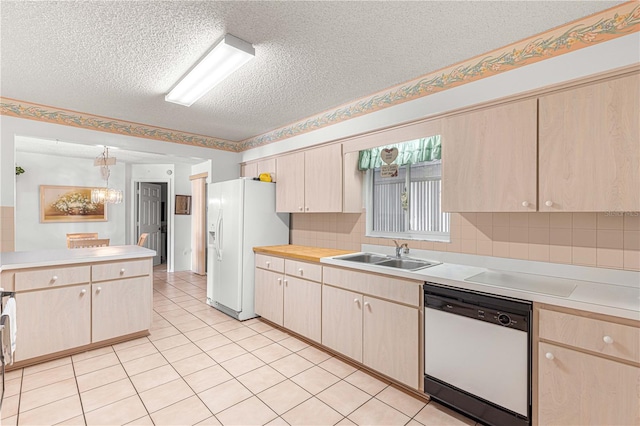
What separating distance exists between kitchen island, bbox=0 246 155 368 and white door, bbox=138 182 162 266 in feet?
13.3

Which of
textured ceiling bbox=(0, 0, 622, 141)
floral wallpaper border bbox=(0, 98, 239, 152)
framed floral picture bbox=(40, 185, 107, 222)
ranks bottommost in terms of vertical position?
framed floral picture bbox=(40, 185, 107, 222)

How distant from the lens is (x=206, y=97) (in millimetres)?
3047

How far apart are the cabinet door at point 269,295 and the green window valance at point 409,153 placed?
62.7 inches

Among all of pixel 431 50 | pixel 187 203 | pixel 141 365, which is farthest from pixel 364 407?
pixel 187 203

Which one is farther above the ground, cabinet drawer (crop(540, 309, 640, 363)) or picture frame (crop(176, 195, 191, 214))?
picture frame (crop(176, 195, 191, 214))

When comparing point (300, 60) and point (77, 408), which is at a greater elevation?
point (300, 60)

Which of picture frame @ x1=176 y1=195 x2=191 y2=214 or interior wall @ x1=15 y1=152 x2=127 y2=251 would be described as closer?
interior wall @ x1=15 y1=152 x2=127 y2=251

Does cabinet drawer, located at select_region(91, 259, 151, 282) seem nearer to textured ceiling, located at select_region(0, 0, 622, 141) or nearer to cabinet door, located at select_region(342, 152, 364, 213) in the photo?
textured ceiling, located at select_region(0, 0, 622, 141)

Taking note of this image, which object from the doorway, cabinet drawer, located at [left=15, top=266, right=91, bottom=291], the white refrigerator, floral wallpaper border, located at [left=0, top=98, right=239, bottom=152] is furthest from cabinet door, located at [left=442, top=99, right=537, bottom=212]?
the doorway

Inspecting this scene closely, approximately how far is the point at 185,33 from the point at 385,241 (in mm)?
2400

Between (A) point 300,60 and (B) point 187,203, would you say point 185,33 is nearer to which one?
(A) point 300,60

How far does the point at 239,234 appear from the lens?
12.1 feet

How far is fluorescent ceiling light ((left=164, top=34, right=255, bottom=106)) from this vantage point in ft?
6.60

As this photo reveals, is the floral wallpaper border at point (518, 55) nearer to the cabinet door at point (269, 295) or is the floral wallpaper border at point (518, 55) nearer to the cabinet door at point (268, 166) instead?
the cabinet door at point (268, 166)
